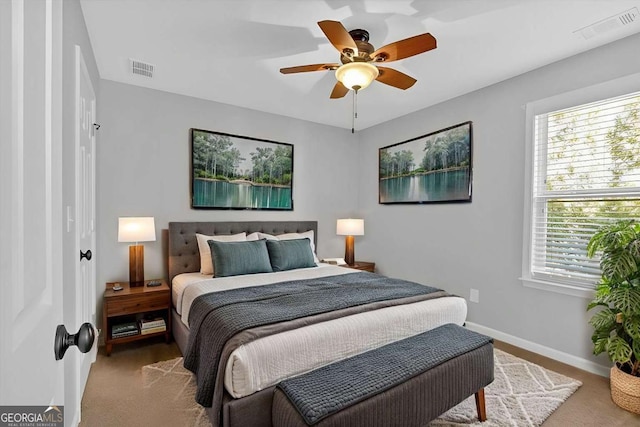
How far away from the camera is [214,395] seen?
168 cm

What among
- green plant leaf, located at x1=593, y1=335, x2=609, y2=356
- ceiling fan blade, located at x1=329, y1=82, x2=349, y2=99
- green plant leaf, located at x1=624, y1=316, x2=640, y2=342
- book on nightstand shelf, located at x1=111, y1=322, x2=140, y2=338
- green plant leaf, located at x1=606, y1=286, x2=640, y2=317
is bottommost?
book on nightstand shelf, located at x1=111, y1=322, x2=140, y2=338

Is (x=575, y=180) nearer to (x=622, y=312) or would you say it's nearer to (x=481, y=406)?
(x=622, y=312)

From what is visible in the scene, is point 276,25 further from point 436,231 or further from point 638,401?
point 638,401

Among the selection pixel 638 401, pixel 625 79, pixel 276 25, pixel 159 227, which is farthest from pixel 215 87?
pixel 638 401

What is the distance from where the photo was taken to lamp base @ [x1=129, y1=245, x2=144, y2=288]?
312cm

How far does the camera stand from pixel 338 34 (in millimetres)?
1942

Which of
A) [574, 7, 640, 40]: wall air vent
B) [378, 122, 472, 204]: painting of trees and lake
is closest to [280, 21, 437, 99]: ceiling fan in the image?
[574, 7, 640, 40]: wall air vent

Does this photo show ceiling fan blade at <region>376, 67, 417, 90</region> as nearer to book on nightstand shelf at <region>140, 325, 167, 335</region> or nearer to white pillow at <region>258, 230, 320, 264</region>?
white pillow at <region>258, 230, 320, 264</region>

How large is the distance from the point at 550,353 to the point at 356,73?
9.65 ft

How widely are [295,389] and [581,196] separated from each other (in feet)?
9.11

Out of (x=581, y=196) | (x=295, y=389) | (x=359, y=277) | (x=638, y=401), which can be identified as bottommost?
(x=638, y=401)

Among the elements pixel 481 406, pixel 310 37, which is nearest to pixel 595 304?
pixel 481 406

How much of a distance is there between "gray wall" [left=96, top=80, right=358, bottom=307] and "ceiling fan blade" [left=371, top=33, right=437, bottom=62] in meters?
2.29

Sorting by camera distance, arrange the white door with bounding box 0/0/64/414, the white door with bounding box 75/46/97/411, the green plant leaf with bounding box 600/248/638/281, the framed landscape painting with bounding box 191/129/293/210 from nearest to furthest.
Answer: the white door with bounding box 0/0/64/414 → the white door with bounding box 75/46/97/411 → the green plant leaf with bounding box 600/248/638/281 → the framed landscape painting with bounding box 191/129/293/210
